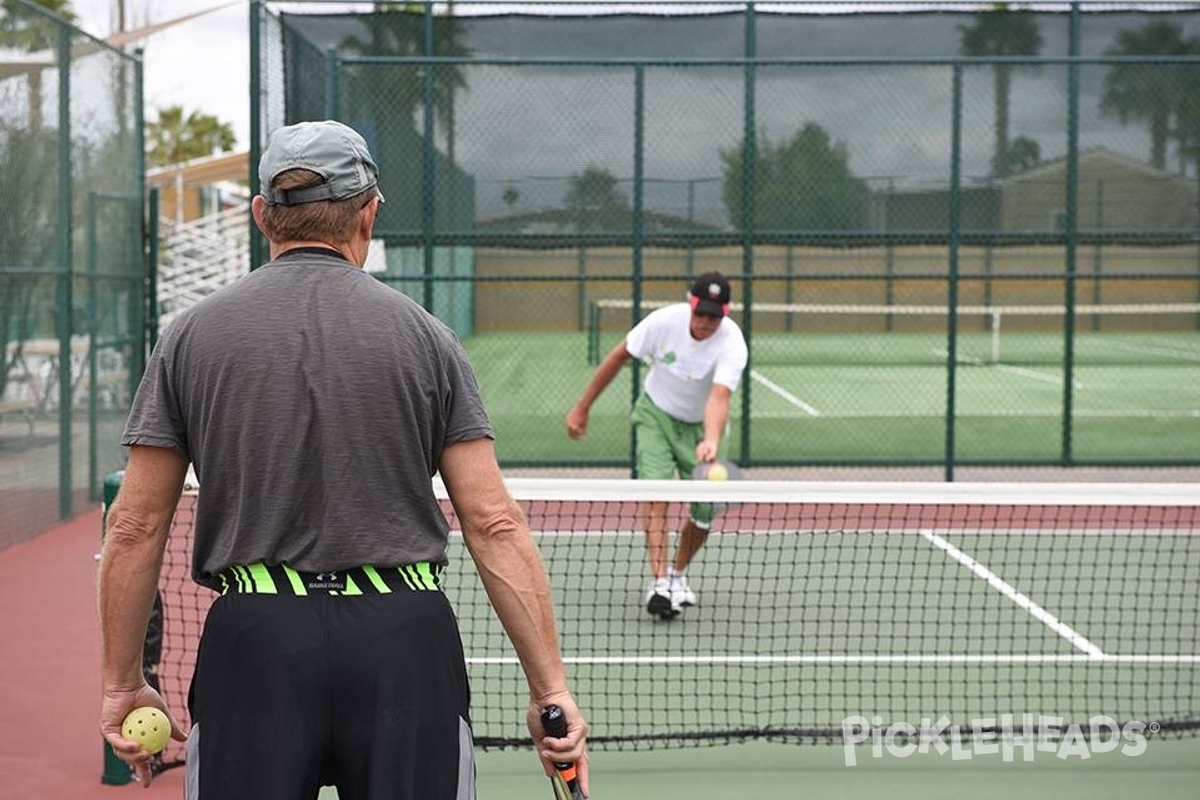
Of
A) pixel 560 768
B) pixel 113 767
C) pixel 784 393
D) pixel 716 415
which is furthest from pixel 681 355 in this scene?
pixel 784 393

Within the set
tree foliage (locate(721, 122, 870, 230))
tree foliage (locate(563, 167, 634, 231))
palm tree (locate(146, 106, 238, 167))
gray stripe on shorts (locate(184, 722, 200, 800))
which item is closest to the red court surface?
gray stripe on shorts (locate(184, 722, 200, 800))

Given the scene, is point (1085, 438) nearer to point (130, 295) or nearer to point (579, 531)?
point (579, 531)

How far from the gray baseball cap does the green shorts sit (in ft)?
16.8

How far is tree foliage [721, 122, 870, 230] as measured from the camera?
12.4 m

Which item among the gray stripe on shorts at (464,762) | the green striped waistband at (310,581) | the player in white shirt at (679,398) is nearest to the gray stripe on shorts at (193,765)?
the green striped waistband at (310,581)

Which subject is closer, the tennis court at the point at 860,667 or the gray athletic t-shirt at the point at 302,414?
the gray athletic t-shirt at the point at 302,414

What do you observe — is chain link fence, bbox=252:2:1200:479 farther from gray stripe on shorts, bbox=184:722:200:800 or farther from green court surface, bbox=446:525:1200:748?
gray stripe on shorts, bbox=184:722:200:800

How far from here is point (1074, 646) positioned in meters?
7.00

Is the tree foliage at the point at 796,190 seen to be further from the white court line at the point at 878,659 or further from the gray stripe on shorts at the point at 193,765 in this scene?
the gray stripe on shorts at the point at 193,765

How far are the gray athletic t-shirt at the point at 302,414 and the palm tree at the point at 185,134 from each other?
156 feet

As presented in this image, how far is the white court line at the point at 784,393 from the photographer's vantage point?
1336cm

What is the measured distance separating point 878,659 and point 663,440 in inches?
67.2

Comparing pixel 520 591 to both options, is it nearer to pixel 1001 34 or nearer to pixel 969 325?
pixel 1001 34

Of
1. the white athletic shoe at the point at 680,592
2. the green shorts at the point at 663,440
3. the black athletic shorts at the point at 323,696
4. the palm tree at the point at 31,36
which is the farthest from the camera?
the palm tree at the point at 31,36
